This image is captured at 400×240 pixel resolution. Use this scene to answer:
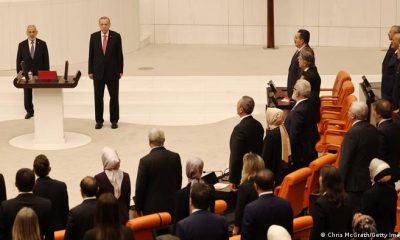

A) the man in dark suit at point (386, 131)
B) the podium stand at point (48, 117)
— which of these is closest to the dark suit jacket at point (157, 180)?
the man in dark suit at point (386, 131)

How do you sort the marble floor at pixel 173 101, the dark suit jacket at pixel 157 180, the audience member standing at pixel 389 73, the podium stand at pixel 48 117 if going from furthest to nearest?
the podium stand at pixel 48 117, the marble floor at pixel 173 101, the audience member standing at pixel 389 73, the dark suit jacket at pixel 157 180

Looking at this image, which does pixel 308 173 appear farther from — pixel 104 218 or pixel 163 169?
pixel 104 218

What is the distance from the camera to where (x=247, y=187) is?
8.68 m

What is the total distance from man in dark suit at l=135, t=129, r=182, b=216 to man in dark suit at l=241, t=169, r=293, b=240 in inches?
67.3

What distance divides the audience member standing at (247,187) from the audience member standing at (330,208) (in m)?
0.91

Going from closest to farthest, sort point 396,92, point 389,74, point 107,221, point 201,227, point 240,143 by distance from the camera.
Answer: point 107,221
point 201,227
point 240,143
point 396,92
point 389,74

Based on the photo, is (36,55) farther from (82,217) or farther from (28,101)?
(82,217)

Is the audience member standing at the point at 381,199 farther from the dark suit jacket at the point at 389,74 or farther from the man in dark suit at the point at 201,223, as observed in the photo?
the dark suit jacket at the point at 389,74

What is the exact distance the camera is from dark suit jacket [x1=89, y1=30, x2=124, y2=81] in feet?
49.2

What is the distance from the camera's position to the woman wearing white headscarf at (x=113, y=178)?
8.96m

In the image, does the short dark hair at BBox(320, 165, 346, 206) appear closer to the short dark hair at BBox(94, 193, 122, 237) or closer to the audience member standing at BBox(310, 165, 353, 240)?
the audience member standing at BBox(310, 165, 353, 240)

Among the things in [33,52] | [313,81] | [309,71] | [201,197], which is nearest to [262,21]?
[33,52]

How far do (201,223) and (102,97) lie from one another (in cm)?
787

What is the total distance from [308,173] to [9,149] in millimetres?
6080
